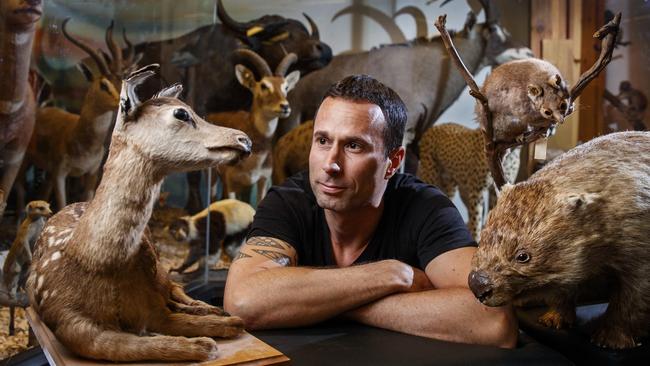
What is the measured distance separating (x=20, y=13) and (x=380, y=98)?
6.25 ft

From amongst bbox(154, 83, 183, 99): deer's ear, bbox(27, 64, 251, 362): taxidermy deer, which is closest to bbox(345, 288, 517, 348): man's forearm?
bbox(27, 64, 251, 362): taxidermy deer

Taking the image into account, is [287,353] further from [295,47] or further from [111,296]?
[295,47]

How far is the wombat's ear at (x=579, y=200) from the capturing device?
4.31 ft

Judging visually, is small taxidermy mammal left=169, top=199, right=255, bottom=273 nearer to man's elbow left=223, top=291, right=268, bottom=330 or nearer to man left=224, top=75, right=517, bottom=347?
man left=224, top=75, right=517, bottom=347

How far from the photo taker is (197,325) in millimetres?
1229

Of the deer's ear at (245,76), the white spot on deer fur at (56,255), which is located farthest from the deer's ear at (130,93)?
the deer's ear at (245,76)

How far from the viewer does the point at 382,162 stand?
187cm

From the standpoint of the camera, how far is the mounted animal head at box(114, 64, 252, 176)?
1.11 metres

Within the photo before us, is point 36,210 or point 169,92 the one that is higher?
point 169,92

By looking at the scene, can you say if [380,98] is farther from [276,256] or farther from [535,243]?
[535,243]

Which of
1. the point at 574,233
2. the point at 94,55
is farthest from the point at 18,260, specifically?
the point at 574,233

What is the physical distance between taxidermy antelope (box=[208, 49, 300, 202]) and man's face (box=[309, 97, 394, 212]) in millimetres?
2406

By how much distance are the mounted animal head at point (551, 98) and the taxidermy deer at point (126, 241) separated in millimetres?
966

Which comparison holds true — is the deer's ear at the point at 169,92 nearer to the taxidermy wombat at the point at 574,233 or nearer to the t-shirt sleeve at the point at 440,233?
the taxidermy wombat at the point at 574,233
